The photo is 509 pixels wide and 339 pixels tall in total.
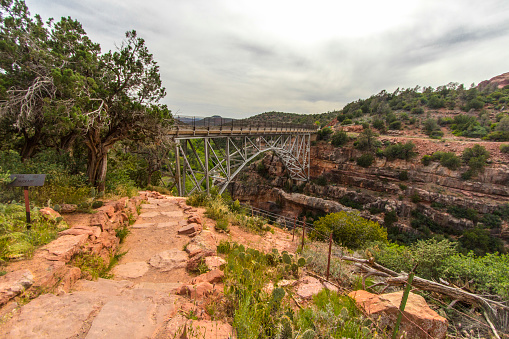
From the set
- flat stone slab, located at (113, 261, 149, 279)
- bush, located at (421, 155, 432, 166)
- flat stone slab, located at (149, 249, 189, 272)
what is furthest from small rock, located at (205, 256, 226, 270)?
bush, located at (421, 155, 432, 166)

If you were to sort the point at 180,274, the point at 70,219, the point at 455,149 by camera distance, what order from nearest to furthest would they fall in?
1. the point at 180,274
2. the point at 70,219
3. the point at 455,149

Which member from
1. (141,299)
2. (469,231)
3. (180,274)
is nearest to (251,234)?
(180,274)

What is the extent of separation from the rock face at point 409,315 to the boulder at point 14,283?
157 inches

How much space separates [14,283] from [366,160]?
31.5 meters

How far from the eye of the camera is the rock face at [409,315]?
2564 mm

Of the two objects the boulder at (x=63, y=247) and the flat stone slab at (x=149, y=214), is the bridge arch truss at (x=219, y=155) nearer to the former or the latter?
the flat stone slab at (x=149, y=214)

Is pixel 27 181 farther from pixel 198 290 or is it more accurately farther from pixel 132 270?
pixel 198 290

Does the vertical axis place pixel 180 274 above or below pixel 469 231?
above

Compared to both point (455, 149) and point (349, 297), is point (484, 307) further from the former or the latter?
point (455, 149)

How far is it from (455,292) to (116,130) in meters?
8.93

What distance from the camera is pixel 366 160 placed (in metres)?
28.4

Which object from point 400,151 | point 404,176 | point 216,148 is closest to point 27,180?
point 216,148

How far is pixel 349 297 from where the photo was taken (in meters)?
3.24

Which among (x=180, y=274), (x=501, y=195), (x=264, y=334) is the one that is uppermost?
(x=264, y=334)
